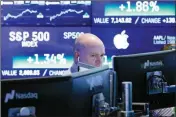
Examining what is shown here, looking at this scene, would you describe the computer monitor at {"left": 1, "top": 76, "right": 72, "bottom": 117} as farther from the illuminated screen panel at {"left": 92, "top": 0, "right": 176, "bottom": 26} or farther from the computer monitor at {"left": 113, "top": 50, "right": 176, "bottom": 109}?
the illuminated screen panel at {"left": 92, "top": 0, "right": 176, "bottom": 26}

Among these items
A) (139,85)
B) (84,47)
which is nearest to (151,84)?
(139,85)

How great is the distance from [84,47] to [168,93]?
4.22 ft

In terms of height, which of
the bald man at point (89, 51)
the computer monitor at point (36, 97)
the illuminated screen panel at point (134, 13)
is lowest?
the computer monitor at point (36, 97)

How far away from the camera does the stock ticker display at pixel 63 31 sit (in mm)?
5043

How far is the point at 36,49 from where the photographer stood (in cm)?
508

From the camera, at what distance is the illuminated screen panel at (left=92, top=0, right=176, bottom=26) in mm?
5102

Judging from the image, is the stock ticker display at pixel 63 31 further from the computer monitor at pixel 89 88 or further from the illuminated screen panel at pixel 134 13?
the computer monitor at pixel 89 88

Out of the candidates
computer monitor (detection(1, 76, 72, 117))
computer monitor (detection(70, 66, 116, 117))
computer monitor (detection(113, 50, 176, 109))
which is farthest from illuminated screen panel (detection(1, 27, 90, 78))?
computer monitor (detection(1, 76, 72, 117))

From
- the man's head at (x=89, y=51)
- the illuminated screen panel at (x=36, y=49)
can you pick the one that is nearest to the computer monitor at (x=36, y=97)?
the man's head at (x=89, y=51)

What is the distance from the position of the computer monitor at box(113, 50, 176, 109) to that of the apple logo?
2.35m

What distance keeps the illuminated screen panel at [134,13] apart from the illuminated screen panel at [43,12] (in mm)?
178

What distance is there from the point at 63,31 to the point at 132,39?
2.71ft

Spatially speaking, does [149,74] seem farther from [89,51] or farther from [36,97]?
[89,51]

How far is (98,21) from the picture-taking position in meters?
5.11
